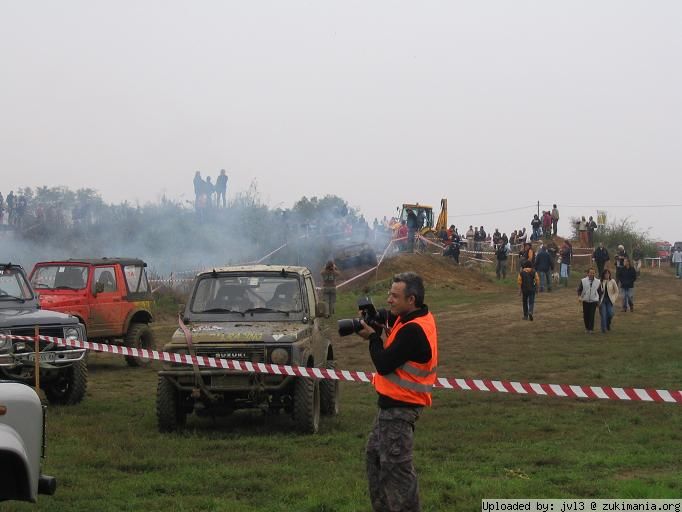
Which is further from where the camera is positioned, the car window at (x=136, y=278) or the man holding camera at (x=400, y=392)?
the car window at (x=136, y=278)

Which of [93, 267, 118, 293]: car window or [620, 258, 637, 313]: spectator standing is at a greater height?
[93, 267, 118, 293]: car window

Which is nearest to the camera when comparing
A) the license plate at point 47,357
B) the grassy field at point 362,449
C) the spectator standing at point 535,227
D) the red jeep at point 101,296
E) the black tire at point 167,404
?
the grassy field at point 362,449

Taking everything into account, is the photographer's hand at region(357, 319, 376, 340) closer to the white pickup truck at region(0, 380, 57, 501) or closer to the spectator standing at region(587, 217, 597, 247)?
the white pickup truck at region(0, 380, 57, 501)

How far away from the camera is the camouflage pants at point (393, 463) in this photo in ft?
18.1

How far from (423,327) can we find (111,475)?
3.67 m

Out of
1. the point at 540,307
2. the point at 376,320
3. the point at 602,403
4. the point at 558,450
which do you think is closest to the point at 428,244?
the point at 540,307

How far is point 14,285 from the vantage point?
1234cm

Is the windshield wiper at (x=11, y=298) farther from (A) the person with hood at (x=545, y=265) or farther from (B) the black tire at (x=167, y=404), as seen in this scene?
(A) the person with hood at (x=545, y=265)

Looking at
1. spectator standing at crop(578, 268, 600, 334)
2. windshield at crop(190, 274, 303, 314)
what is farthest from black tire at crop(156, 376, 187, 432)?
spectator standing at crop(578, 268, 600, 334)

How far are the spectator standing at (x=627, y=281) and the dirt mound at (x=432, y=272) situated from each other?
976 cm

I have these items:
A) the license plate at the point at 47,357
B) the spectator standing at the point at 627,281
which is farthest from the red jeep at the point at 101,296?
the spectator standing at the point at 627,281

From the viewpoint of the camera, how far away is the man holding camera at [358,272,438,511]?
553 cm

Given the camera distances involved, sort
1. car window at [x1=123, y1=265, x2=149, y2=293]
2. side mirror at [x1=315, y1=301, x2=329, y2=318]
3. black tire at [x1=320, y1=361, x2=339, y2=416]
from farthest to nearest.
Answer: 1. car window at [x1=123, y1=265, x2=149, y2=293]
2. black tire at [x1=320, y1=361, x2=339, y2=416]
3. side mirror at [x1=315, y1=301, x2=329, y2=318]

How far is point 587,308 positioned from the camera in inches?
833
